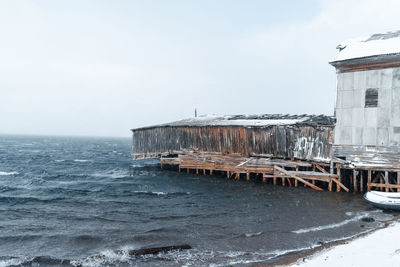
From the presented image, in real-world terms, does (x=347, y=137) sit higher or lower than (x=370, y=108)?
lower

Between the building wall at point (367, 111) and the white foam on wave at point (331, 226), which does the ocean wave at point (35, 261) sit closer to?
the white foam on wave at point (331, 226)

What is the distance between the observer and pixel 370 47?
22.5 m

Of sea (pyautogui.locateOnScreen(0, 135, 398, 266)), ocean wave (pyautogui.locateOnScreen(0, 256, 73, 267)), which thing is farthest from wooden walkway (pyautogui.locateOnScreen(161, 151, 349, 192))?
ocean wave (pyautogui.locateOnScreen(0, 256, 73, 267))

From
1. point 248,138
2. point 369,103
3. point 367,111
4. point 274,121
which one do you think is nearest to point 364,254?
point 367,111

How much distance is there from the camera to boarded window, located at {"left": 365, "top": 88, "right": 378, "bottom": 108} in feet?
70.6

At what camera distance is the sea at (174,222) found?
12.4 m

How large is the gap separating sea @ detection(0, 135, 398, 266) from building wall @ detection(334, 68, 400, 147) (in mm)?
4362

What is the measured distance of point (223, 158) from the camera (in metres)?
29.8

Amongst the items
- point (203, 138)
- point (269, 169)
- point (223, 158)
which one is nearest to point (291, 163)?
point (269, 169)

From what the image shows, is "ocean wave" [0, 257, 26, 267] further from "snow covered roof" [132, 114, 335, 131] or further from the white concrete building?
the white concrete building

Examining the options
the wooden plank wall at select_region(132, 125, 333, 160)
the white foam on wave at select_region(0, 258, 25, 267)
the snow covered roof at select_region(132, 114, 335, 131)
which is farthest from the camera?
the snow covered roof at select_region(132, 114, 335, 131)

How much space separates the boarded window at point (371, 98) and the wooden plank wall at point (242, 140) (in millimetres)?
3178

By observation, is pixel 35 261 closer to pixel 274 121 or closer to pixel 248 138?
pixel 248 138

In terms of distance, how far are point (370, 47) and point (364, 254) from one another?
17627 mm
